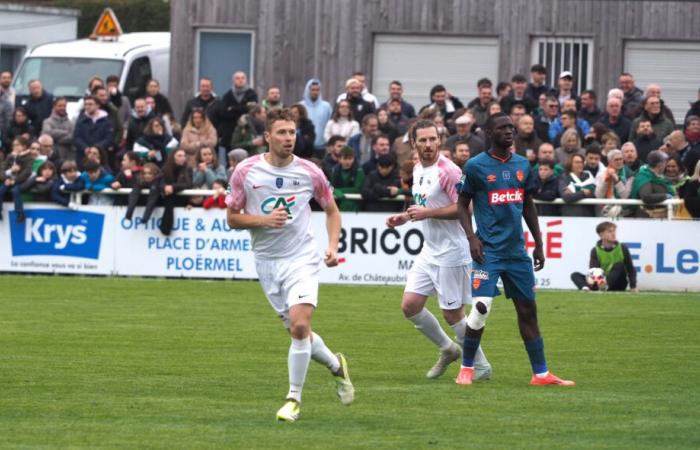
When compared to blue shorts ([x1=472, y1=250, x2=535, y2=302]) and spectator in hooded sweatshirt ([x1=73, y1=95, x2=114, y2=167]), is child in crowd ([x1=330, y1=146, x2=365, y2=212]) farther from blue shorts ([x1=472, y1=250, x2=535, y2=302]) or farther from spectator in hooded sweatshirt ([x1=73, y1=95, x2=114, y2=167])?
blue shorts ([x1=472, y1=250, x2=535, y2=302])

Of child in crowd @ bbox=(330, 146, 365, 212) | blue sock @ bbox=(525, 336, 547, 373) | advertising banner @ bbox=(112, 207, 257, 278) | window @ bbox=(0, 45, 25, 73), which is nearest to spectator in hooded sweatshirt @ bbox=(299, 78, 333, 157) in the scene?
child in crowd @ bbox=(330, 146, 365, 212)

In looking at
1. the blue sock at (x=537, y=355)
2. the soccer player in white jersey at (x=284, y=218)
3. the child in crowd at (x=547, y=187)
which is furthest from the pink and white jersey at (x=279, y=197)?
the child in crowd at (x=547, y=187)

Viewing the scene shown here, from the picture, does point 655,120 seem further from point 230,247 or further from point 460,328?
point 460,328

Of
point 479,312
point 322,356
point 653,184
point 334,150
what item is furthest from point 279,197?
point 334,150

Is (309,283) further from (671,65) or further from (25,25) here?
(25,25)

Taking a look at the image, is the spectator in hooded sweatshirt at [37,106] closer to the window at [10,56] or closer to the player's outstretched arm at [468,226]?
the player's outstretched arm at [468,226]

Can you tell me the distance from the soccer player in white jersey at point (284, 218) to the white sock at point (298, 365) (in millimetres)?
96

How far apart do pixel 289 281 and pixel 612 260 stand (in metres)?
12.2

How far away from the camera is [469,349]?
12461 mm

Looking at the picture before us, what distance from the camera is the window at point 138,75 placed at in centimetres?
3256

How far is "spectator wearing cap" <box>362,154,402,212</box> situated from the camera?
23.2 m

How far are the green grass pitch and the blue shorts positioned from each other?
2.36 feet

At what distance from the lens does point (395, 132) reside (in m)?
25.1

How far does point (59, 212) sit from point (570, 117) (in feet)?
25.7
